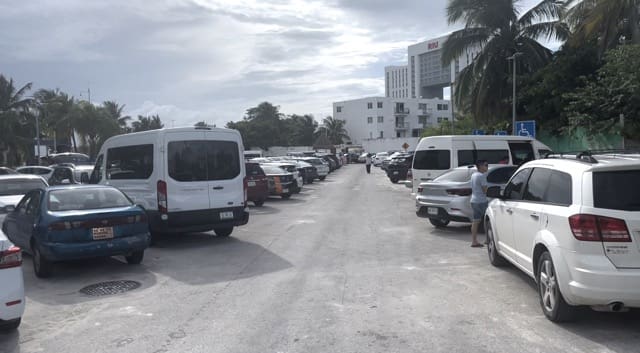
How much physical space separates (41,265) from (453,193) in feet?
28.1

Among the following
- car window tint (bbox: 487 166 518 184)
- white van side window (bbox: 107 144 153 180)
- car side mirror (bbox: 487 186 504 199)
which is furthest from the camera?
car window tint (bbox: 487 166 518 184)

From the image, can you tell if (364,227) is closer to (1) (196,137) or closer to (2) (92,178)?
(1) (196,137)

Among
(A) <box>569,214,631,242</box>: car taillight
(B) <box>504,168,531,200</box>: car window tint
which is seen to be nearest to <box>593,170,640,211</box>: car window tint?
(A) <box>569,214,631,242</box>: car taillight

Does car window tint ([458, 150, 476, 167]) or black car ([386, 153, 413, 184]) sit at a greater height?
car window tint ([458, 150, 476, 167])

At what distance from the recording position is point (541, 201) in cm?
666

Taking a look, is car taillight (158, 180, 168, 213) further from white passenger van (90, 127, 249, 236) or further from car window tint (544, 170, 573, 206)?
car window tint (544, 170, 573, 206)

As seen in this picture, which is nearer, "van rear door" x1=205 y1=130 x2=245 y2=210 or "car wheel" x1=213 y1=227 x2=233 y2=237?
"van rear door" x1=205 y1=130 x2=245 y2=210

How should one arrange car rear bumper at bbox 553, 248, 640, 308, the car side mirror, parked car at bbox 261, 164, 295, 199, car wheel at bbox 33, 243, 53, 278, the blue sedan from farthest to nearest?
parked car at bbox 261, 164, 295, 199
car wheel at bbox 33, 243, 53, 278
the blue sedan
the car side mirror
car rear bumper at bbox 553, 248, 640, 308

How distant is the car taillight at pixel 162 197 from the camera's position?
36.6ft

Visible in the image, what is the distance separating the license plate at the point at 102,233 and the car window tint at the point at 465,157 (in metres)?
11.5

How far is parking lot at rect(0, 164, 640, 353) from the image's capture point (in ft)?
18.2

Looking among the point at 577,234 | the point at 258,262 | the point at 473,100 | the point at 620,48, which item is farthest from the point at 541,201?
the point at 473,100

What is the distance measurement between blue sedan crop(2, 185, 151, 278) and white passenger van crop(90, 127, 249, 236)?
4.76 ft

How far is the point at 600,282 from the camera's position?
210 inches
